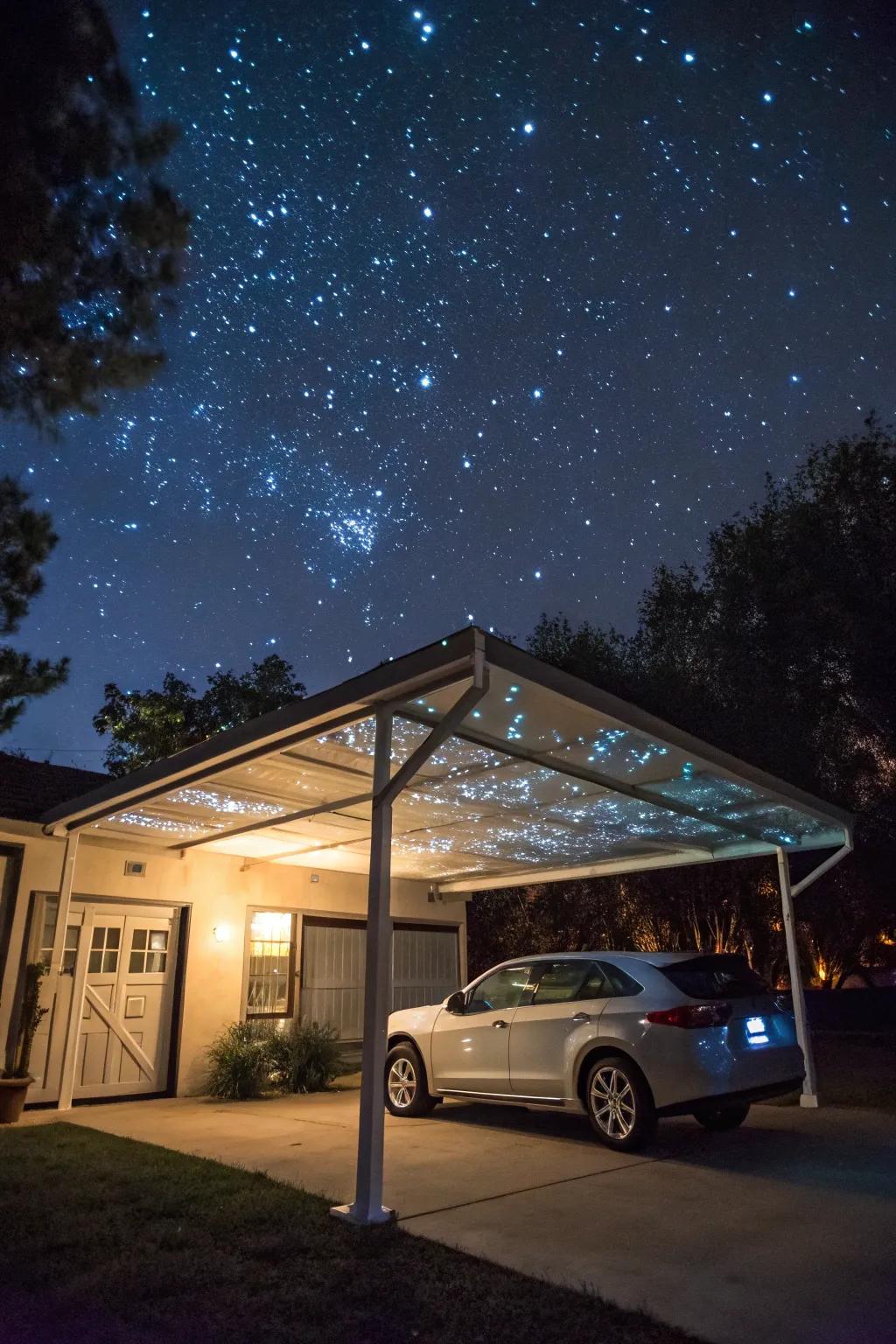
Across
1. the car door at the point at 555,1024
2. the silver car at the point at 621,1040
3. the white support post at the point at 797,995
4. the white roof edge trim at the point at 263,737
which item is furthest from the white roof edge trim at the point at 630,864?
the white roof edge trim at the point at 263,737

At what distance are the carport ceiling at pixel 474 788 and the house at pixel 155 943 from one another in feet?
1.44

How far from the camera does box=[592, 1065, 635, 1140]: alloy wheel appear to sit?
6.74 metres

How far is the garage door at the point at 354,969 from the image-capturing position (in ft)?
42.0

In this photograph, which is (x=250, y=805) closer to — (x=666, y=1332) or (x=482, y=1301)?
(x=482, y=1301)

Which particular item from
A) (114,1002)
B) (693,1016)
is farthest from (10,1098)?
(693,1016)

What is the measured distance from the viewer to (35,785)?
11125 mm

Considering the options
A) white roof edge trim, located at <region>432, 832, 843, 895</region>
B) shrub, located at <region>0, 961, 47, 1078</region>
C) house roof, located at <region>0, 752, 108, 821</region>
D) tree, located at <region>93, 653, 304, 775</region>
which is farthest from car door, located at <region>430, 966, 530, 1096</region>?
tree, located at <region>93, 653, 304, 775</region>

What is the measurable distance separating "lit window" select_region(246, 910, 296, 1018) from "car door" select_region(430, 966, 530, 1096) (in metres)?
4.29

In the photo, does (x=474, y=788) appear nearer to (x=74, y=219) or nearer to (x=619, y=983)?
(x=619, y=983)

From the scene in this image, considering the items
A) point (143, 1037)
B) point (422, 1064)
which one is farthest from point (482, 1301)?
point (143, 1037)

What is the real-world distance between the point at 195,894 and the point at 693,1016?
7.07m

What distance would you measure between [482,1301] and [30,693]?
11.3 m

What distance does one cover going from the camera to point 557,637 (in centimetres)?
2112

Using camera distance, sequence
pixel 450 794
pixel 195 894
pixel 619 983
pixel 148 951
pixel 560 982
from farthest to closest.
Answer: pixel 195 894, pixel 148 951, pixel 450 794, pixel 560 982, pixel 619 983
